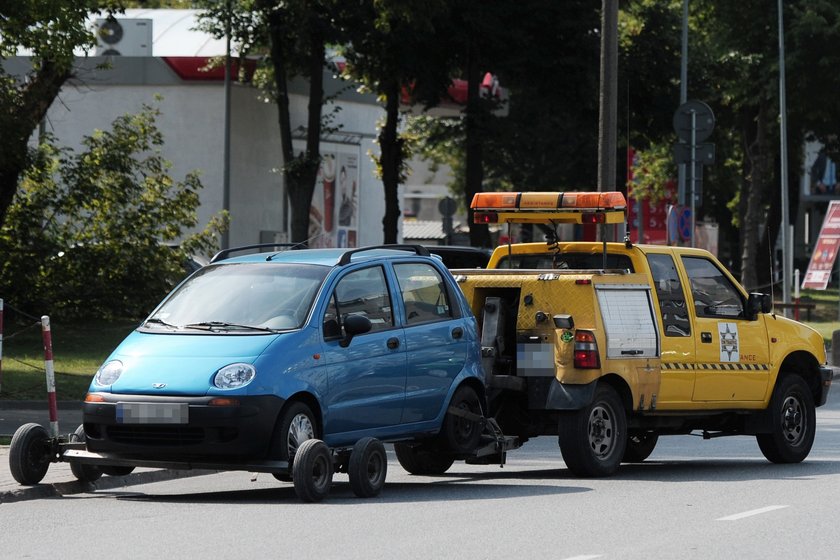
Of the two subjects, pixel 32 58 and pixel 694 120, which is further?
pixel 694 120

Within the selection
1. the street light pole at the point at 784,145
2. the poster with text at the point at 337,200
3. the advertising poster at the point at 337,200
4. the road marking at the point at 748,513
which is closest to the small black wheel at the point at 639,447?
the road marking at the point at 748,513

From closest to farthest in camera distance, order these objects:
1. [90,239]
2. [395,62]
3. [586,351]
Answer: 1. [586,351]
2. [90,239]
3. [395,62]

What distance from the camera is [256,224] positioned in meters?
41.2

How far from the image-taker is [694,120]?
26.5 meters

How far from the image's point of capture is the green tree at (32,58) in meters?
20.3

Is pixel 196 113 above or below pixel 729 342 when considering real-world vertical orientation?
above

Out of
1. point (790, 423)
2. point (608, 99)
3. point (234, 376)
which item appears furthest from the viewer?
point (608, 99)

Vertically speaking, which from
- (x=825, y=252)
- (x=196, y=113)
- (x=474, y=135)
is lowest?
(x=825, y=252)

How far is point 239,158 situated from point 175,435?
96.6 feet

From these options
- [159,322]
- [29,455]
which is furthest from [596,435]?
[29,455]

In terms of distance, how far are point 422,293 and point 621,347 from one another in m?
1.79

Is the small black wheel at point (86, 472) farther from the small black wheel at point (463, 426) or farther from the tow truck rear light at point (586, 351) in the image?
the tow truck rear light at point (586, 351)

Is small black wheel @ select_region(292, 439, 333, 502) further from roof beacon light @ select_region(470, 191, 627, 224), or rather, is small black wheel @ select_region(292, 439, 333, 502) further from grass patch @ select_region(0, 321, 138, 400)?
grass patch @ select_region(0, 321, 138, 400)

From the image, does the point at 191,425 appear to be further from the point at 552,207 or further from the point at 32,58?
the point at 32,58
